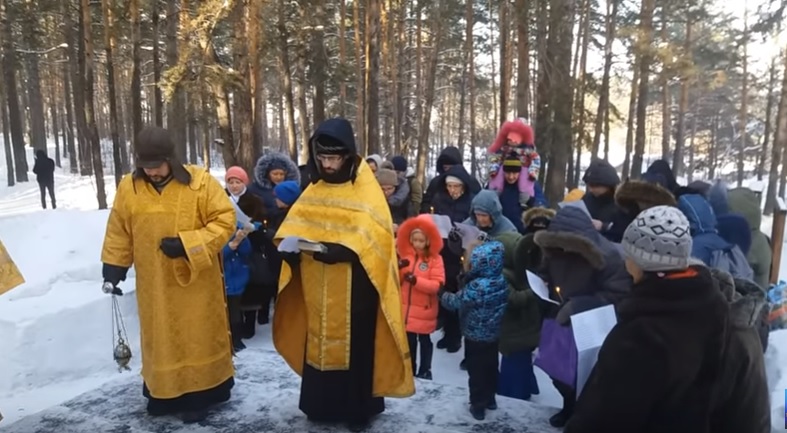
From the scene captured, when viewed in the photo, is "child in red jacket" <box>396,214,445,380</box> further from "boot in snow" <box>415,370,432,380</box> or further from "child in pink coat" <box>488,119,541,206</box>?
"child in pink coat" <box>488,119,541,206</box>

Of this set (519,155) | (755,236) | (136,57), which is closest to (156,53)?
(136,57)

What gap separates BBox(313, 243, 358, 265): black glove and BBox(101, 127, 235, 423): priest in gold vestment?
0.80 m

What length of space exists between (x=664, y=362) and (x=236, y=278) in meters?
4.64

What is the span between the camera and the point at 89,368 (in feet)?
20.0

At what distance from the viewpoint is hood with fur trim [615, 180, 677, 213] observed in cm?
488

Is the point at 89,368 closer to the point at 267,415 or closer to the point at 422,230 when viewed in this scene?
the point at 267,415

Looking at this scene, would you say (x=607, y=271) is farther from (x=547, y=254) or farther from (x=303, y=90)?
(x=303, y=90)

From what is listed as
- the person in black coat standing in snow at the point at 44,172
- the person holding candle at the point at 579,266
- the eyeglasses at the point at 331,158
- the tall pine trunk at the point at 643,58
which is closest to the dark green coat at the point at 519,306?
the person holding candle at the point at 579,266

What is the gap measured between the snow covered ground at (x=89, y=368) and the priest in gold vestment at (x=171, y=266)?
34 cm

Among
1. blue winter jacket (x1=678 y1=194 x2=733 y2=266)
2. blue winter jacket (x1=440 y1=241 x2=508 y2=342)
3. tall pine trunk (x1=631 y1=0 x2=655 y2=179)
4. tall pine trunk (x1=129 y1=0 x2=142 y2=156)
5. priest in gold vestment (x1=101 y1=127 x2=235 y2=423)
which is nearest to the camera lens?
priest in gold vestment (x1=101 y1=127 x2=235 y2=423)

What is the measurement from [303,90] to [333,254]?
828 inches

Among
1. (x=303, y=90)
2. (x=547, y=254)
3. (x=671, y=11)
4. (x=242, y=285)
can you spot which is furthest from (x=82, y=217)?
(x=671, y=11)

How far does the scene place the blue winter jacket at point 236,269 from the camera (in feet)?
19.3

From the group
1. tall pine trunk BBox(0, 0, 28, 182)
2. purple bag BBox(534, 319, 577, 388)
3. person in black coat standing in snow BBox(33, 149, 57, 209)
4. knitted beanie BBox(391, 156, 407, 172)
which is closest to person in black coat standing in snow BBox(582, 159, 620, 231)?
purple bag BBox(534, 319, 577, 388)
